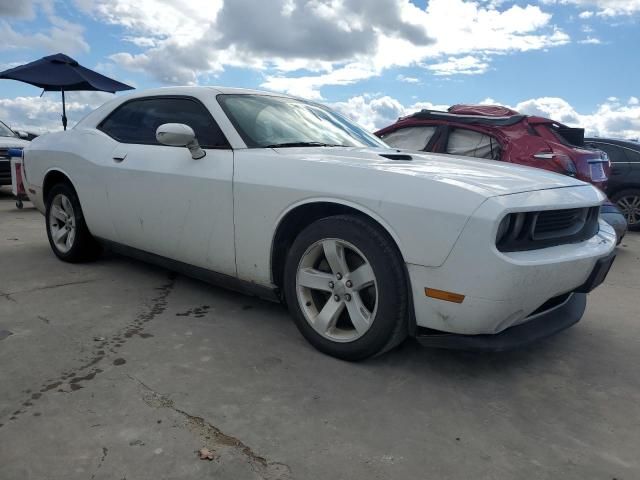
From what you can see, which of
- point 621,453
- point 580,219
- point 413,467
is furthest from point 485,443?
point 580,219

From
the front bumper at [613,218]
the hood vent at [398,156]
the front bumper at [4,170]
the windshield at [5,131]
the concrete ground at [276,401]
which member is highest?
the windshield at [5,131]

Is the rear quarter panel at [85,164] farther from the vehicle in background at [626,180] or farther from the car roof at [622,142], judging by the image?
the car roof at [622,142]

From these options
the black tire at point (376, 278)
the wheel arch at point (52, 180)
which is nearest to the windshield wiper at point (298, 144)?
the black tire at point (376, 278)

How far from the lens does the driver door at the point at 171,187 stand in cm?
317

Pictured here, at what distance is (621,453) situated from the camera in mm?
2055

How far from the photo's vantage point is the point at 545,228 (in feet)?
8.36

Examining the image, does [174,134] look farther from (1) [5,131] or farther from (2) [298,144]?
(1) [5,131]

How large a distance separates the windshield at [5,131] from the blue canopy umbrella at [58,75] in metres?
1.04

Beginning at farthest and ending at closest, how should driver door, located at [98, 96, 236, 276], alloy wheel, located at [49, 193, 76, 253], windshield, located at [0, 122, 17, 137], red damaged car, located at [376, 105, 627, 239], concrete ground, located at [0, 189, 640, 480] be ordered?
windshield, located at [0, 122, 17, 137]
red damaged car, located at [376, 105, 627, 239]
alloy wheel, located at [49, 193, 76, 253]
driver door, located at [98, 96, 236, 276]
concrete ground, located at [0, 189, 640, 480]

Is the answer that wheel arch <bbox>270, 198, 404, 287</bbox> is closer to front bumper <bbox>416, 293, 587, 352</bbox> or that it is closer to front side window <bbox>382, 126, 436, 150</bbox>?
front bumper <bbox>416, 293, 587, 352</bbox>

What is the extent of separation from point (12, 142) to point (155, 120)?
7.31m

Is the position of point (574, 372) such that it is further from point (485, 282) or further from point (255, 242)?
point (255, 242)

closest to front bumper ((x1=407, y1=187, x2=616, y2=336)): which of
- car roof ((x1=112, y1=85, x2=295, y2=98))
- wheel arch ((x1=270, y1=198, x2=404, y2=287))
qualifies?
wheel arch ((x1=270, y1=198, x2=404, y2=287))

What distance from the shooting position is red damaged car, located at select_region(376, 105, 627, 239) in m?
5.53
